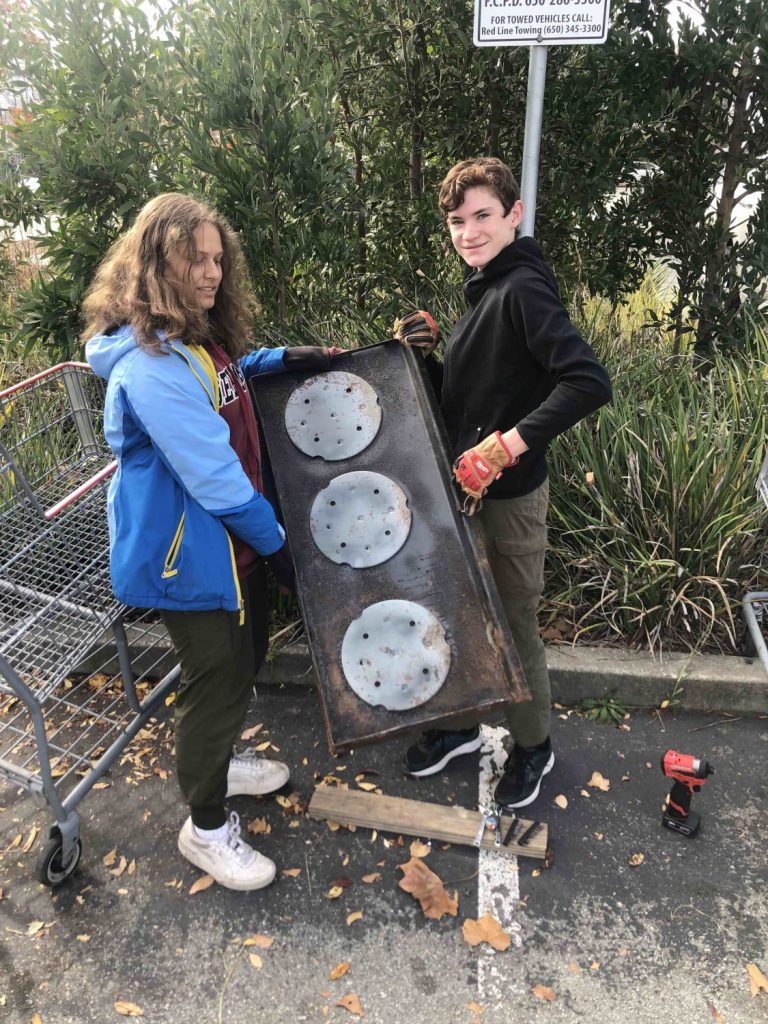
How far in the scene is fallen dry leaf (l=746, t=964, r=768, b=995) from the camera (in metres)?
1.97

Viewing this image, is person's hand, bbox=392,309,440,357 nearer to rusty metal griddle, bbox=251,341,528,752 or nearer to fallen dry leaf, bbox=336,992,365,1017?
rusty metal griddle, bbox=251,341,528,752

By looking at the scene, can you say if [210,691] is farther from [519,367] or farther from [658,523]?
[658,523]

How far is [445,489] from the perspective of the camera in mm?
2230

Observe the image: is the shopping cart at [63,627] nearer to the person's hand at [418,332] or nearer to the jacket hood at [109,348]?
the jacket hood at [109,348]

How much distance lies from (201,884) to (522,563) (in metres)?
1.55

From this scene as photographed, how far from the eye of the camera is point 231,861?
2318 mm

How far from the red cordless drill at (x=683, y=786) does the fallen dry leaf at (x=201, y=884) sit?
1.61 meters

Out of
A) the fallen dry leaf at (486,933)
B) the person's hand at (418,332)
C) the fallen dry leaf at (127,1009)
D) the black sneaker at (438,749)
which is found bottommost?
the fallen dry leaf at (127,1009)

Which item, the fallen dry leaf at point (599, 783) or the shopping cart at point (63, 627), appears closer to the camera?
the shopping cart at point (63, 627)

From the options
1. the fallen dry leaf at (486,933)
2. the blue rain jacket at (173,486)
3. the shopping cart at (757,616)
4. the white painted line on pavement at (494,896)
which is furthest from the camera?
the shopping cart at (757,616)

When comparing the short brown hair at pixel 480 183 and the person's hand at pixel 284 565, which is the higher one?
the short brown hair at pixel 480 183

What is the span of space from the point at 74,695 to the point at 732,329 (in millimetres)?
4296

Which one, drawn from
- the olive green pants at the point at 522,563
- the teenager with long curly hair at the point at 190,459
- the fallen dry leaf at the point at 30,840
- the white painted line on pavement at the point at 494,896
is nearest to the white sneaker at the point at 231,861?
the teenager with long curly hair at the point at 190,459

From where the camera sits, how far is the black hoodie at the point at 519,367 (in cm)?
187
